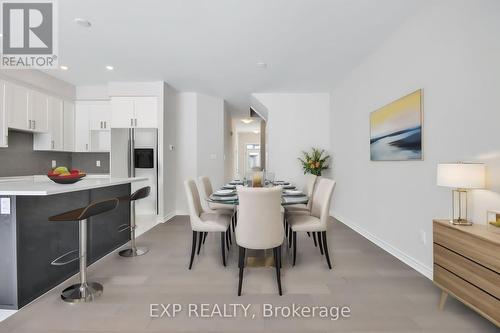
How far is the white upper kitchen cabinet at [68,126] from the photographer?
4805mm

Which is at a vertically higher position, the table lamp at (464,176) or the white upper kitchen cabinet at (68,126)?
the white upper kitchen cabinet at (68,126)

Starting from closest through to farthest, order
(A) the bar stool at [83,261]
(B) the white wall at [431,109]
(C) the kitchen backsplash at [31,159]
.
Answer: (B) the white wall at [431,109] → (A) the bar stool at [83,261] → (C) the kitchen backsplash at [31,159]

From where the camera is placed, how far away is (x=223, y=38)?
305 centimetres

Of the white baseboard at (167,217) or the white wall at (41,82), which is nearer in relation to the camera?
the white wall at (41,82)

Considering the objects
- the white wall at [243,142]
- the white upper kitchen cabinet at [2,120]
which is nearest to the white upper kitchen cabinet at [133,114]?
the white upper kitchen cabinet at [2,120]

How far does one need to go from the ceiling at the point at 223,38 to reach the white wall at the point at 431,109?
0.34 m

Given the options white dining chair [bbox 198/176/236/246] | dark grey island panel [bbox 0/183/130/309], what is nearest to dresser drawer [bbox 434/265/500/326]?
white dining chair [bbox 198/176/236/246]

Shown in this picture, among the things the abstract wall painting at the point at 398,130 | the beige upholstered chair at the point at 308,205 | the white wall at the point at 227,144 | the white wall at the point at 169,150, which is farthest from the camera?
the white wall at the point at 227,144

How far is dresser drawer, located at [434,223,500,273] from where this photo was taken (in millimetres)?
1447

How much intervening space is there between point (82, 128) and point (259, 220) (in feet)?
15.8

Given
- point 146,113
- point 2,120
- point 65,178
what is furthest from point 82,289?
point 146,113

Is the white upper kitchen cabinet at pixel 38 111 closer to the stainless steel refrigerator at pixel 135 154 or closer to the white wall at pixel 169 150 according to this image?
the stainless steel refrigerator at pixel 135 154

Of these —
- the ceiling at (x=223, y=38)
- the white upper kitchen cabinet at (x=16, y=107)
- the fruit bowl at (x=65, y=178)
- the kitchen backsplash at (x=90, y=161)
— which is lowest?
the fruit bowl at (x=65, y=178)

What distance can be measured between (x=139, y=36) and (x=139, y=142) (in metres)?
2.14
